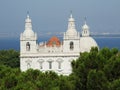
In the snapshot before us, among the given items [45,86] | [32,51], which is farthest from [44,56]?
[45,86]

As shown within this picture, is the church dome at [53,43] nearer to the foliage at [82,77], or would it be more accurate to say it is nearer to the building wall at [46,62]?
the building wall at [46,62]

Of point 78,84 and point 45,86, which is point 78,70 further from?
point 45,86

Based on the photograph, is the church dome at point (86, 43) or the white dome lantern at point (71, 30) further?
the church dome at point (86, 43)

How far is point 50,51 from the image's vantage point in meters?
60.8

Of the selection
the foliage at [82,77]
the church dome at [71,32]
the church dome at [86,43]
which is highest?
the church dome at [71,32]

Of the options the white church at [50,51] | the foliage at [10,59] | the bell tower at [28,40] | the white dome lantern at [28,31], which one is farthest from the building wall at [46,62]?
the foliage at [10,59]

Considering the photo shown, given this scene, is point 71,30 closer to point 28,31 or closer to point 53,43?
point 53,43

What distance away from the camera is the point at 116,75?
2609 centimetres

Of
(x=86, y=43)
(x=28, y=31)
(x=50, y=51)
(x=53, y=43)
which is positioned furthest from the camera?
(x=86, y=43)

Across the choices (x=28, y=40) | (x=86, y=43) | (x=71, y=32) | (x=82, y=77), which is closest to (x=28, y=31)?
(x=28, y=40)

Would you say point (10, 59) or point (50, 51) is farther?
point (10, 59)

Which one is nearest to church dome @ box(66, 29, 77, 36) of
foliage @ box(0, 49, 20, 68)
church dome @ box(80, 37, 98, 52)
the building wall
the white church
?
the white church

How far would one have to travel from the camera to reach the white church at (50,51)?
199 ft

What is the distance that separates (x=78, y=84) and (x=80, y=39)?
3714 centimetres
